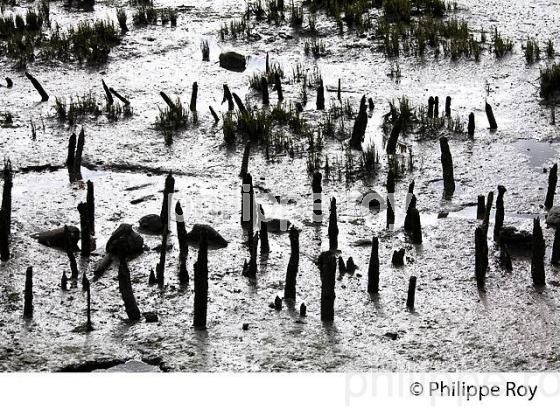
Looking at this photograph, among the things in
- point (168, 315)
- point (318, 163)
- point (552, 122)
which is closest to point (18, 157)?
point (318, 163)

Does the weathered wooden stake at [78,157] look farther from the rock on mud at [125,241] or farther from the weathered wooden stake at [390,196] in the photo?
the weathered wooden stake at [390,196]

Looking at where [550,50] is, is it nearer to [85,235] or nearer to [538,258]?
[538,258]

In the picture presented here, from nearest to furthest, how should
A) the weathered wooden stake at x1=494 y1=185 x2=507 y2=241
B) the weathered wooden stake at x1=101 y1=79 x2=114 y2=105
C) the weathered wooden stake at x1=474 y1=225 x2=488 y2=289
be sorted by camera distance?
1. the weathered wooden stake at x1=474 y1=225 x2=488 y2=289
2. the weathered wooden stake at x1=494 y1=185 x2=507 y2=241
3. the weathered wooden stake at x1=101 y1=79 x2=114 y2=105

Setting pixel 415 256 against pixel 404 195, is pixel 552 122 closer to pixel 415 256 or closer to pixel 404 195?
pixel 404 195

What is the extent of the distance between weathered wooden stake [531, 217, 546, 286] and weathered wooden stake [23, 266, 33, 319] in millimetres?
3526

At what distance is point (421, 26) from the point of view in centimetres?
1320

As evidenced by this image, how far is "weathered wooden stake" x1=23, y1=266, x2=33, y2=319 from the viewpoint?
669cm

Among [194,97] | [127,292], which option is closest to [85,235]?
[127,292]

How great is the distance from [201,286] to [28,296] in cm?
123

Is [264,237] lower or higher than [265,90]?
lower

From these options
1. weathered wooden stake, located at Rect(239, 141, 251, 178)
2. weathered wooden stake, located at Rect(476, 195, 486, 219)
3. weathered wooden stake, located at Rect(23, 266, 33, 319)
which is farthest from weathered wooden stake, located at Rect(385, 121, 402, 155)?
weathered wooden stake, located at Rect(23, 266, 33, 319)

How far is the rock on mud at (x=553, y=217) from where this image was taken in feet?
26.4

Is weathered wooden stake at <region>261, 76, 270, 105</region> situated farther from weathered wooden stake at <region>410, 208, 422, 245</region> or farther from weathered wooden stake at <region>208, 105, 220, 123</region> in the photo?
weathered wooden stake at <region>410, 208, 422, 245</region>

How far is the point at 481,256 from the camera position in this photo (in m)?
7.17
